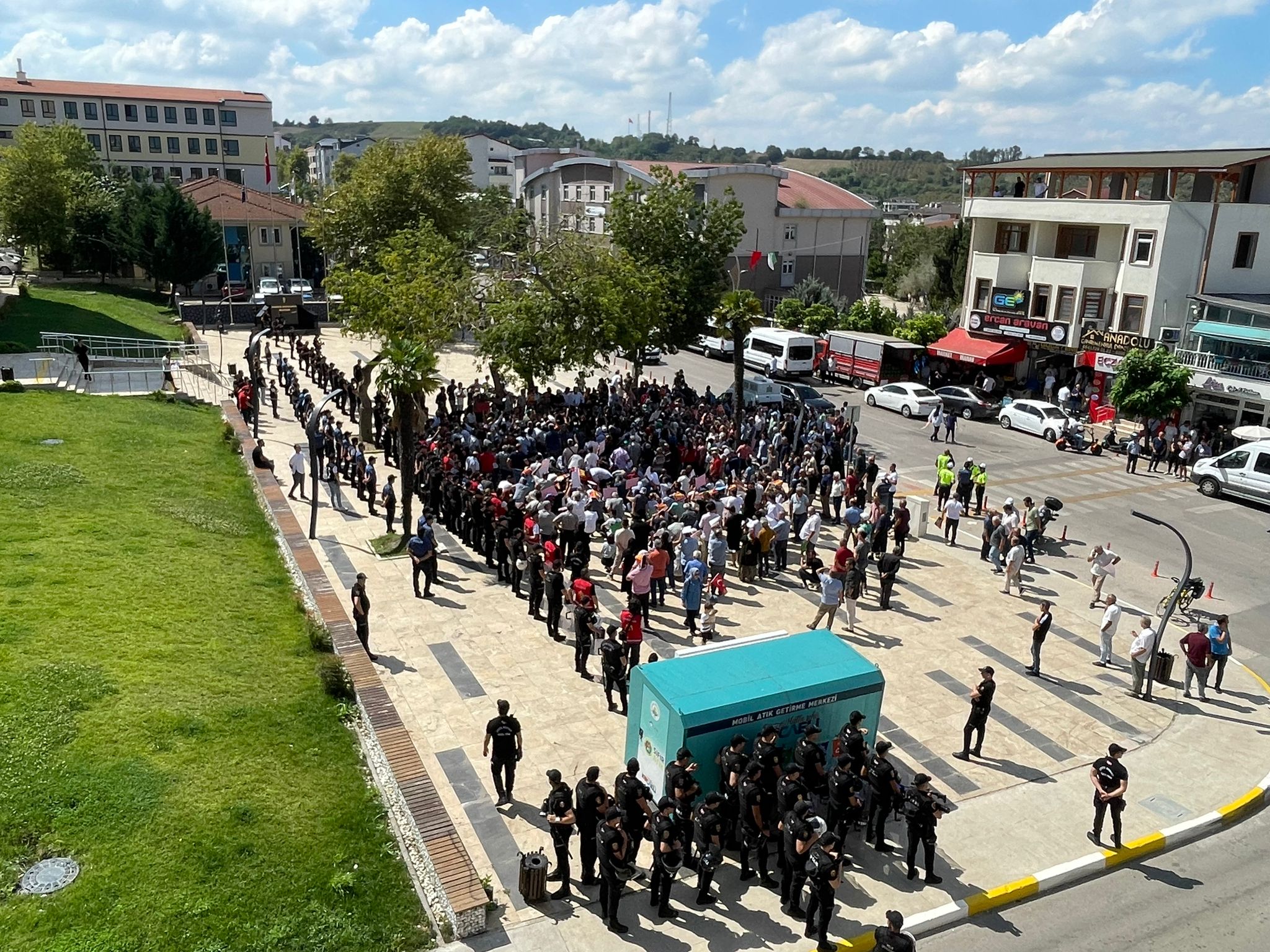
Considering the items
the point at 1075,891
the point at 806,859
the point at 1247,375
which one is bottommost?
the point at 1075,891

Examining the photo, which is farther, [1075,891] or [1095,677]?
[1095,677]

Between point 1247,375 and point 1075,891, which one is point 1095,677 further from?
point 1247,375

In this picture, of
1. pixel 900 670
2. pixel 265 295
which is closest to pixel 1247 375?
pixel 900 670

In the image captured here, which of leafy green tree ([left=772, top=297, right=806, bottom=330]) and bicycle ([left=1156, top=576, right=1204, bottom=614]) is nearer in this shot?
bicycle ([left=1156, top=576, right=1204, bottom=614])

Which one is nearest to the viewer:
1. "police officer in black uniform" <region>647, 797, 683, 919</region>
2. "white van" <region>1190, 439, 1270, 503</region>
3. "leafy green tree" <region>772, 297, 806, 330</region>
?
"police officer in black uniform" <region>647, 797, 683, 919</region>

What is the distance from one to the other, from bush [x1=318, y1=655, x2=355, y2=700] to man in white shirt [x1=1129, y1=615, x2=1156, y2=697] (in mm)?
12231

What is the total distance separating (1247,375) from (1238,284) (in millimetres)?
6103

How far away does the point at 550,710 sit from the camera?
13938 mm

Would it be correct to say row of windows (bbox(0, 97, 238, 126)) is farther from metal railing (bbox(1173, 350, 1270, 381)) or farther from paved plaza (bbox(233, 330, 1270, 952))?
metal railing (bbox(1173, 350, 1270, 381))

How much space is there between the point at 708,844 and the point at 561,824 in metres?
1.62

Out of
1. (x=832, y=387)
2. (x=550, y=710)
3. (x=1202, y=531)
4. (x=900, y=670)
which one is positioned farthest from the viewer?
(x=832, y=387)

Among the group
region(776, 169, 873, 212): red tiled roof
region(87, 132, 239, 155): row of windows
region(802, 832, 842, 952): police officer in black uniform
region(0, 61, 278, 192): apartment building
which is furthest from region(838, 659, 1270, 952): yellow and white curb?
region(87, 132, 239, 155): row of windows

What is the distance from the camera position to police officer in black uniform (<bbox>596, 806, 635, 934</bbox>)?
32.0ft

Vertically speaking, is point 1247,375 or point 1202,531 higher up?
point 1247,375
